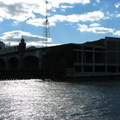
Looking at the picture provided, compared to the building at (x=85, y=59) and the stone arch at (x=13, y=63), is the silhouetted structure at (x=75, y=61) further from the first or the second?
the stone arch at (x=13, y=63)

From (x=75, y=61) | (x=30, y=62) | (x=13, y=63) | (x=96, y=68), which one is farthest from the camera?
(x=13, y=63)

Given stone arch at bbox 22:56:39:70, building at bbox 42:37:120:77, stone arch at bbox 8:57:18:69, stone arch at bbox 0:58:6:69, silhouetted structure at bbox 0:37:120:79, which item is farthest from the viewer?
stone arch at bbox 0:58:6:69

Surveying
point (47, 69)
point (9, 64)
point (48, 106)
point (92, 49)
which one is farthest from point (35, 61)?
point (48, 106)

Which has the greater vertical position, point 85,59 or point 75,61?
point 85,59

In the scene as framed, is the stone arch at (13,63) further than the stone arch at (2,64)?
No

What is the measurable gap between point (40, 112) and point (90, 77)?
295 ft

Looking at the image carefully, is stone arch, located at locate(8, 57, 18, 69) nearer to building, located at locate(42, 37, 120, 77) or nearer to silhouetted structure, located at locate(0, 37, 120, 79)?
silhouetted structure, located at locate(0, 37, 120, 79)

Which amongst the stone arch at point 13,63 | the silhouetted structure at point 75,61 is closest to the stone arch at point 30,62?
the silhouetted structure at point 75,61

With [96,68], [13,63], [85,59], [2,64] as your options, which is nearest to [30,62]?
[13,63]

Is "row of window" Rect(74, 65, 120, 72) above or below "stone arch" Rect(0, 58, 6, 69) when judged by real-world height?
below

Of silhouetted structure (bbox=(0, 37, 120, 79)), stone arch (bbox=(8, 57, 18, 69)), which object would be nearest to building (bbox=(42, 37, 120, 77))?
silhouetted structure (bbox=(0, 37, 120, 79))

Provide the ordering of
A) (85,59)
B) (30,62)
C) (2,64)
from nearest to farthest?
1. (85,59)
2. (30,62)
3. (2,64)

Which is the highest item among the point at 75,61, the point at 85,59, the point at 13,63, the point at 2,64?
the point at 85,59

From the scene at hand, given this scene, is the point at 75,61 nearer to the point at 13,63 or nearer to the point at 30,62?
the point at 30,62
